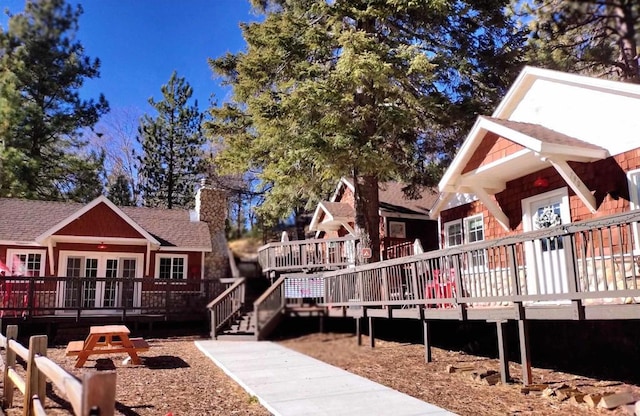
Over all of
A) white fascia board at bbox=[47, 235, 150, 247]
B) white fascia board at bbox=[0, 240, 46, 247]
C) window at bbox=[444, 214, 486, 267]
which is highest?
white fascia board at bbox=[47, 235, 150, 247]

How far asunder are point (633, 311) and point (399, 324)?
182 inches

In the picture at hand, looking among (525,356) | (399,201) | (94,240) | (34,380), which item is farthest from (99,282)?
(525,356)

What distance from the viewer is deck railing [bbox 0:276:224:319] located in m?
12.5

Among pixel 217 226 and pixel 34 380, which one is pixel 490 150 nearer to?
pixel 217 226

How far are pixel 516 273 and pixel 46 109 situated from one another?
11.6 m

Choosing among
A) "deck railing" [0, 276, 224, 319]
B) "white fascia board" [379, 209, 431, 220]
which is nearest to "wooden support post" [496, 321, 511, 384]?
"deck railing" [0, 276, 224, 319]

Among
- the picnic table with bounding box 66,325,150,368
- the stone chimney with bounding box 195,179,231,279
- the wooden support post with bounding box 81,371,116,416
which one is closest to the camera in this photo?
the stone chimney with bounding box 195,179,231,279

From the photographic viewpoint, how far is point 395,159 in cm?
1132

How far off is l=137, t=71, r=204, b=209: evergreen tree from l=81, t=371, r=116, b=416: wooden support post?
4.19ft

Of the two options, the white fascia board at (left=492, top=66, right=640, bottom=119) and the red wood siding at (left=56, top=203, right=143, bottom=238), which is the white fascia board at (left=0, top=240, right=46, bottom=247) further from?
the white fascia board at (left=492, top=66, right=640, bottom=119)

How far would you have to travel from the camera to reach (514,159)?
7719mm

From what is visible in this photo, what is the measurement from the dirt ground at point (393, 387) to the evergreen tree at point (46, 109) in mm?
3705

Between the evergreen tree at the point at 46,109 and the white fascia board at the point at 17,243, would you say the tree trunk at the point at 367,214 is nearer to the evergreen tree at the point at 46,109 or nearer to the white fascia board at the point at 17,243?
the evergreen tree at the point at 46,109

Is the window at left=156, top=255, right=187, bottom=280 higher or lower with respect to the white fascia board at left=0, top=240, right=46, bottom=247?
lower
